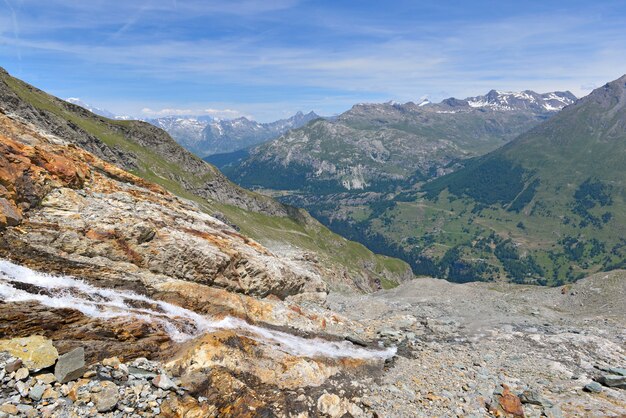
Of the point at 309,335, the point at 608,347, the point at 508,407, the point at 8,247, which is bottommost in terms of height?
the point at 608,347

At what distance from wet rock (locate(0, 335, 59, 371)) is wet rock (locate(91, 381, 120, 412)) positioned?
8.78 feet

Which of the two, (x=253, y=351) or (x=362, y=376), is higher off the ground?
(x=253, y=351)

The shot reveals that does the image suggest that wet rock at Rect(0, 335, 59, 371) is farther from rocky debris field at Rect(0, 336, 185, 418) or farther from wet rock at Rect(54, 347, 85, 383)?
wet rock at Rect(54, 347, 85, 383)

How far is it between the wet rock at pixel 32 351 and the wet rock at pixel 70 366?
462 mm

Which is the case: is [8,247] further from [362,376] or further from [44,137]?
[362,376]

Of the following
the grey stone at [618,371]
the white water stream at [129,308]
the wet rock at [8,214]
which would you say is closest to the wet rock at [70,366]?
the white water stream at [129,308]

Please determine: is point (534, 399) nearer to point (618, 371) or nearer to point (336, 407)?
point (618, 371)

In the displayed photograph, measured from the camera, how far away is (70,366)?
17.6 m

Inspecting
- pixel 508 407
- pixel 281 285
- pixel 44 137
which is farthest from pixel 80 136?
pixel 508 407

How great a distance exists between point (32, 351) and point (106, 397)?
167 inches

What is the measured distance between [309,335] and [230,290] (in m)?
8.65

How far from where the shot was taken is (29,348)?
58.3 feet

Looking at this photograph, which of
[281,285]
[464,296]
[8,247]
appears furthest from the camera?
[464,296]

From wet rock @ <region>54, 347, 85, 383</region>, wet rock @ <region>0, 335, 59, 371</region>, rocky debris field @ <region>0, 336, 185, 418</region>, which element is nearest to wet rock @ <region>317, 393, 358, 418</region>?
rocky debris field @ <region>0, 336, 185, 418</region>
